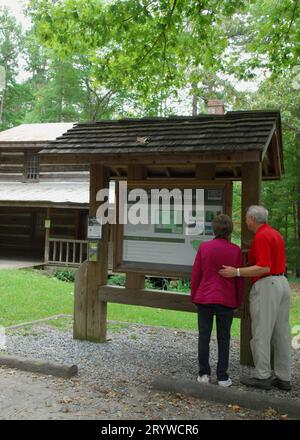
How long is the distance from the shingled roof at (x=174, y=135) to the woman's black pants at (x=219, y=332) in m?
1.84

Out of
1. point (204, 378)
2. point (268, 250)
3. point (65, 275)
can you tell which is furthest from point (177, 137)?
point (65, 275)

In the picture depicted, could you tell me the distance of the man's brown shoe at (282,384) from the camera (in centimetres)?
486

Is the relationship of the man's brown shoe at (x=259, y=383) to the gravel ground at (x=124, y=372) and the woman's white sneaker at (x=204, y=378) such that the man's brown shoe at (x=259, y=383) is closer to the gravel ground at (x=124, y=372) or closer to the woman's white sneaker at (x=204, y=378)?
the gravel ground at (x=124, y=372)

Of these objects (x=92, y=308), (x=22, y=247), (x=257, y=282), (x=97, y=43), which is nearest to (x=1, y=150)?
(x=22, y=247)

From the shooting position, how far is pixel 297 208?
20.2m

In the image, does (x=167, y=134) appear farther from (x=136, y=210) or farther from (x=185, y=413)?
(x=185, y=413)

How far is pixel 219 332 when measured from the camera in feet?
16.1

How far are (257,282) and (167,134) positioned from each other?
2.36 m

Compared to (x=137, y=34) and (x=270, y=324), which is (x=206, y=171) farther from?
(x=137, y=34)

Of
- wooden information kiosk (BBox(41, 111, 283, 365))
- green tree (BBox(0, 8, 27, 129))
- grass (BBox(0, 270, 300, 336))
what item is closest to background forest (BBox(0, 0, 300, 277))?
wooden information kiosk (BBox(41, 111, 283, 365))

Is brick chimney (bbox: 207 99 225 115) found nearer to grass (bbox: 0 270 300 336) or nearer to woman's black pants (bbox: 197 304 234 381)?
grass (bbox: 0 270 300 336)

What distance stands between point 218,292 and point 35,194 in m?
14.4

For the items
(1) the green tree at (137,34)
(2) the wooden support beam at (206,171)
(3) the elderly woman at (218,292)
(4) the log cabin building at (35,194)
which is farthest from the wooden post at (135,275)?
(4) the log cabin building at (35,194)
